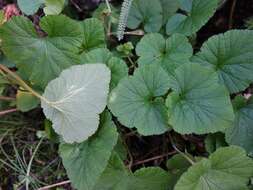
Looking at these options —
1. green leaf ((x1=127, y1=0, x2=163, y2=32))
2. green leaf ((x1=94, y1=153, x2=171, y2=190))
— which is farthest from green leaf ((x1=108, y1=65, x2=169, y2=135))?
green leaf ((x1=127, y1=0, x2=163, y2=32))

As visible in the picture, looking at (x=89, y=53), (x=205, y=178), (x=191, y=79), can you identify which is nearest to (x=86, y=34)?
(x=89, y=53)

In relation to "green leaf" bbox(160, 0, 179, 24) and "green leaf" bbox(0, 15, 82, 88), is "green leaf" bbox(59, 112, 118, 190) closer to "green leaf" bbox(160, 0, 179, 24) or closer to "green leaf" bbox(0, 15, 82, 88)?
"green leaf" bbox(0, 15, 82, 88)

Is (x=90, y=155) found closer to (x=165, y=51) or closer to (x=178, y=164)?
(x=178, y=164)

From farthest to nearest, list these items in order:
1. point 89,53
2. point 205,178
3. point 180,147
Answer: point 180,147, point 89,53, point 205,178

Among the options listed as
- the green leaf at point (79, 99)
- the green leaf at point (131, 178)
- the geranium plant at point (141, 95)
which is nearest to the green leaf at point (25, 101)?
the geranium plant at point (141, 95)

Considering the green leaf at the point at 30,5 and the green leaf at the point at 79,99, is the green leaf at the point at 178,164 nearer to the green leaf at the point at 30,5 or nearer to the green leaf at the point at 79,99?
the green leaf at the point at 79,99

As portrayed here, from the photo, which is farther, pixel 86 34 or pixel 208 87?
pixel 86 34

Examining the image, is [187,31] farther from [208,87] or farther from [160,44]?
[208,87]
